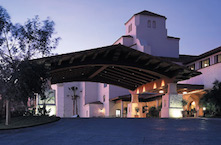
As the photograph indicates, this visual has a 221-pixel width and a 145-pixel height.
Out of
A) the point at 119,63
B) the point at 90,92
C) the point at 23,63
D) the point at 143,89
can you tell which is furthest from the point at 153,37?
the point at 23,63

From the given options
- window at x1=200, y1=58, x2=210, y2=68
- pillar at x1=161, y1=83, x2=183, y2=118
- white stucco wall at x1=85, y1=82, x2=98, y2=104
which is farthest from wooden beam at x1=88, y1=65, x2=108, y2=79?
white stucco wall at x1=85, y1=82, x2=98, y2=104

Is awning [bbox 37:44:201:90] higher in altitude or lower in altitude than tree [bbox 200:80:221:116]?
higher

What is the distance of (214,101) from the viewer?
29484 mm

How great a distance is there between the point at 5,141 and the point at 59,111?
150ft

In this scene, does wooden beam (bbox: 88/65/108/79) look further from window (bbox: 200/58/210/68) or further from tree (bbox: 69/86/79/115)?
tree (bbox: 69/86/79/115)

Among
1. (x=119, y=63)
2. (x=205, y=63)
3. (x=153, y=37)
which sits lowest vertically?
(x=119, y=63)

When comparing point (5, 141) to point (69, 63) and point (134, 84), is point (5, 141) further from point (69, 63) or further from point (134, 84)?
point (134, 84)

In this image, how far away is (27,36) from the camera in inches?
797

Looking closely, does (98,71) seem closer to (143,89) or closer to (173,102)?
(143,89)

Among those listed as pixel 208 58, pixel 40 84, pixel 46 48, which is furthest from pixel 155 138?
pixel 208 58

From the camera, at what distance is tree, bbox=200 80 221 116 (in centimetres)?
2934

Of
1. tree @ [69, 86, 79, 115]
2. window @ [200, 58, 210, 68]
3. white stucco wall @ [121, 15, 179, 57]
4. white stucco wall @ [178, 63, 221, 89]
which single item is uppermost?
white stucco wall @ [121, 15, 179, 57]

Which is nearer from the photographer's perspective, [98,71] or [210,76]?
[98,71]

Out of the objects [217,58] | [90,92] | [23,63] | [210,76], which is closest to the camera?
[23,63]
